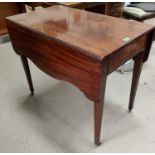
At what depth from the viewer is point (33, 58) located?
134cm

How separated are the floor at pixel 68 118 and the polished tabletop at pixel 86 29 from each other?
754 mm

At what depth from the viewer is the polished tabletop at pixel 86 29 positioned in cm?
99

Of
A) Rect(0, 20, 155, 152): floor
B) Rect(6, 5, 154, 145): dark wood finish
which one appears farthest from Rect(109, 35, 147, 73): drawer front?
Rect(0, 20, 155, 152): floor

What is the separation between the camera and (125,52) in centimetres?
107

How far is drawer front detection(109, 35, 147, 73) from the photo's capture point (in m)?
1.00

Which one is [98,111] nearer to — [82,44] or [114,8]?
[82,44]

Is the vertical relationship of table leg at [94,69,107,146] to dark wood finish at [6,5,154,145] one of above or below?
below

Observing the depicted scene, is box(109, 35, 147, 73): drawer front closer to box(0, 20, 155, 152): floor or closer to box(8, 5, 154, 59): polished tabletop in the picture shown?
box(8, 5, 154, 59): polished tabletop

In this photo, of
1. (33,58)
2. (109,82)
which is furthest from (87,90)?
(109,82)

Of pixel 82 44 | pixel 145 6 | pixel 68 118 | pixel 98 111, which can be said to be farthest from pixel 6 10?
pixel 98 111

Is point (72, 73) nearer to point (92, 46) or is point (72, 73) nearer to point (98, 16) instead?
point (92, 46)

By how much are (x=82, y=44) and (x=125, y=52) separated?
0.84ft

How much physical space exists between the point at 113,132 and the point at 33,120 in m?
0.65

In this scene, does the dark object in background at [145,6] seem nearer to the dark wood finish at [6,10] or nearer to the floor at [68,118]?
the floor at [68,118]
